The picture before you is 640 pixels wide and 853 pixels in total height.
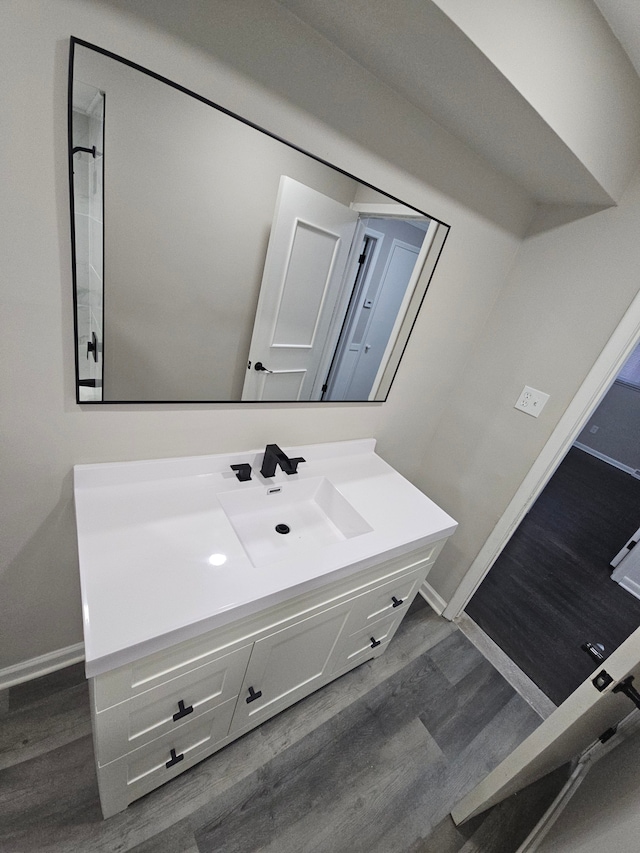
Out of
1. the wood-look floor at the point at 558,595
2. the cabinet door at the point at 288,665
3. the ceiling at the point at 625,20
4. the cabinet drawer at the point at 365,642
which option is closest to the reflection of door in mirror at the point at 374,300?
the ceiling at the point at 625,20

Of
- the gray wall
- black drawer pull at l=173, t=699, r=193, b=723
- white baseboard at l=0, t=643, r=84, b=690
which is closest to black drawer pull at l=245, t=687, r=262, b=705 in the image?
black drawer pull at l=173, t=699, r=193, b=723

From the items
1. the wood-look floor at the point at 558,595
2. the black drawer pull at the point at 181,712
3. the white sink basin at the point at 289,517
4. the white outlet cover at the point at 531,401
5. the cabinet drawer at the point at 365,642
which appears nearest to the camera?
the black drawer pull at the point at 181,712

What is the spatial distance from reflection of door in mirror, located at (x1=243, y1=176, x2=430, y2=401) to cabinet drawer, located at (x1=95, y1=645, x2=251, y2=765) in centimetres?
79

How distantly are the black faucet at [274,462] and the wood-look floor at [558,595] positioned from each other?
5.34ft

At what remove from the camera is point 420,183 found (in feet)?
3.75

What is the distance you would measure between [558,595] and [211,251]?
9.40 feet

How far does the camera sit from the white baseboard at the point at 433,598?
2.00 meters

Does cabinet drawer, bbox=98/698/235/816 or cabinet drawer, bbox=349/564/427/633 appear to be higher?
cabinet drawer, bbox=349/564/427/633

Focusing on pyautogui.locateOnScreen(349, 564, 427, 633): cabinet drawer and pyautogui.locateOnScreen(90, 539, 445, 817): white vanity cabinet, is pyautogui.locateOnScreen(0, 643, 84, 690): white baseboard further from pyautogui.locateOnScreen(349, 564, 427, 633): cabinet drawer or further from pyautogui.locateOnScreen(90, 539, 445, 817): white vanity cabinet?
pyautogui.locateOnScreen(349, 564, 427, 633): cabinet drawer

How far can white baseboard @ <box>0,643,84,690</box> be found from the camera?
1229mm

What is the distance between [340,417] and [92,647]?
41.8 inches

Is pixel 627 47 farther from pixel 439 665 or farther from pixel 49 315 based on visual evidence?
pixel 439 665

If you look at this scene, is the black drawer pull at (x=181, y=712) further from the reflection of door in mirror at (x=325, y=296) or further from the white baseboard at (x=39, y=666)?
the reflection of door in mirror at (x=325, y=296)

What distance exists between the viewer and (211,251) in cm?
94
